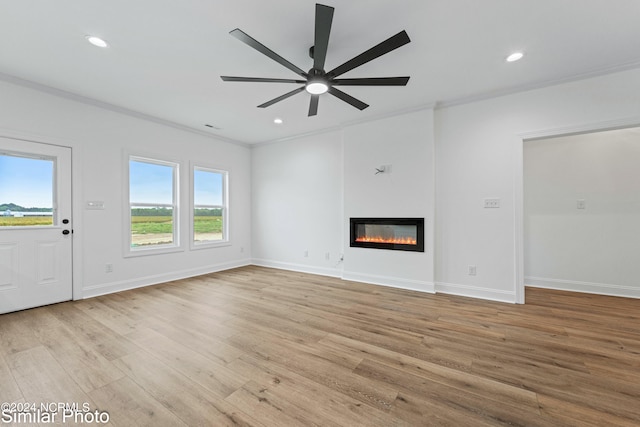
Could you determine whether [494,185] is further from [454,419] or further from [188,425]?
[188,425]

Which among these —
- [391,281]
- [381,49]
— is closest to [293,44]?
[381,49]

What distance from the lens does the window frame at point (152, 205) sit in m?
4.00

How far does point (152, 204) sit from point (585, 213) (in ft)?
22.8

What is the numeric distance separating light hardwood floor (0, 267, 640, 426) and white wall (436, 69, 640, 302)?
1.56 ft

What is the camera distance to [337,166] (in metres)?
4.83

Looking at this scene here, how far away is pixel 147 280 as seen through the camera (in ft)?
13.8

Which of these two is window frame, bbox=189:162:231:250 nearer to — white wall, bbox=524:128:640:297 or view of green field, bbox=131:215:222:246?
view of green field, bbox=131:215:222:246

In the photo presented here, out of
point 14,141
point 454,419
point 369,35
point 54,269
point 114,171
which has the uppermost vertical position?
point 369,35

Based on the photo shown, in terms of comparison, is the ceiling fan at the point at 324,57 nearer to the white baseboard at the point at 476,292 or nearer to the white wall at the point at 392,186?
the white wall at the point at 392,186

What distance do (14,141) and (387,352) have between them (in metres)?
4.83

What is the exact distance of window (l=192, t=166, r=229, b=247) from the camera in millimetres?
5051

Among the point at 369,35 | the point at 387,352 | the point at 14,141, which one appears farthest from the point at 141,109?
the point at 387,352

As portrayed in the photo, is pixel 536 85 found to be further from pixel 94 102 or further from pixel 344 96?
pixel 94 102

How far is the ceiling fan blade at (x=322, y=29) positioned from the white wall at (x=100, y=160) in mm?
3581
